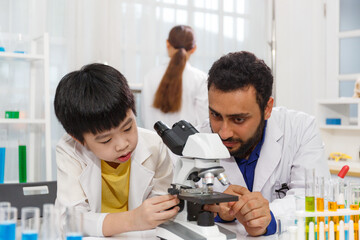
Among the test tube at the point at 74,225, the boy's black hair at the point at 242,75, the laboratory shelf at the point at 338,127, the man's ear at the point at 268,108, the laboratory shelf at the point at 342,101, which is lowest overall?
the test tube at the point at 74,225

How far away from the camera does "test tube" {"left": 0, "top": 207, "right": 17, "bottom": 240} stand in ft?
2.65

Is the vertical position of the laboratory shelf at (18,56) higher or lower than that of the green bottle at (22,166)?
higher

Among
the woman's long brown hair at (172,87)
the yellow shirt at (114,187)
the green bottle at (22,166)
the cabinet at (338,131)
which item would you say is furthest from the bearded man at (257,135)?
the cabinet at (338,131)

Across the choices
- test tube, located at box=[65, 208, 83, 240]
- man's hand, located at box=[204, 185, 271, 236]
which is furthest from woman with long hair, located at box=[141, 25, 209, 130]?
test tube, located at box=[65, 208, 83, 240]

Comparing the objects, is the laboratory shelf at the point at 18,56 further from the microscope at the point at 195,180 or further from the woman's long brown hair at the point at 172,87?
the microscope at the point at 195,180

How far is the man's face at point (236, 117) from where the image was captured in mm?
1467

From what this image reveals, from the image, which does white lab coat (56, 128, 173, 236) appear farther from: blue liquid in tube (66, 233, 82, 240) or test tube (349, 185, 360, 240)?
test tube (349, 185, 360, 240)

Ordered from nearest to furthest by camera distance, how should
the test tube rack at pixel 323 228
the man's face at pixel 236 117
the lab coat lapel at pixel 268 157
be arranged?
the test tube rack at pixel 323 228, the man's face at pixel 236 117, the lab coat lapel at pixel 268 157

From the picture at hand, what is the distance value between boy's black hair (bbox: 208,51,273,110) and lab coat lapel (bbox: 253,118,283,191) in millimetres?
150

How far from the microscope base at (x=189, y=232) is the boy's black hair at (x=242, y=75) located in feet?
1.74

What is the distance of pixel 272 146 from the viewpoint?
1.64 metres

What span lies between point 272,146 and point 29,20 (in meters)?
A: 2.13

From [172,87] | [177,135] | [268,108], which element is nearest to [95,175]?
[177,135]

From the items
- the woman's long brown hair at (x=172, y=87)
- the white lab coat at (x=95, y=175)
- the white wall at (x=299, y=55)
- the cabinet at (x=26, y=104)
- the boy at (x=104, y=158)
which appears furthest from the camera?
the white wall at (x=299, y=55)
